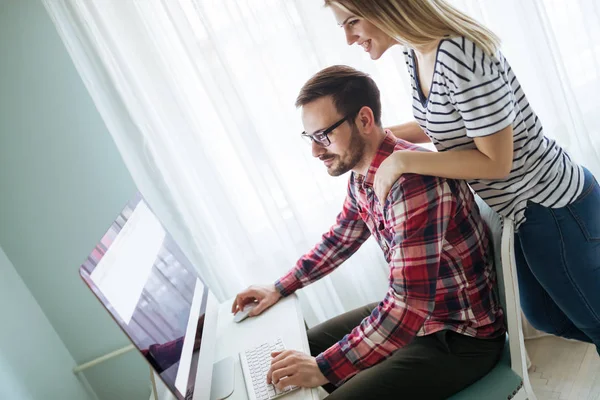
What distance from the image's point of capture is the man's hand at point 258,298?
1650 mm

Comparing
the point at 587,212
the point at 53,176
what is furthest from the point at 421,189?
the point at 53,176

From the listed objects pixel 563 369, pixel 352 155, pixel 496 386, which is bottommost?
pixel 563 369

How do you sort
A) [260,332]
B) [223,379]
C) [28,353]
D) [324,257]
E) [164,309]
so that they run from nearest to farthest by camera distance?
[164,309], [223,379], [260,332], [324,257], [28,353]

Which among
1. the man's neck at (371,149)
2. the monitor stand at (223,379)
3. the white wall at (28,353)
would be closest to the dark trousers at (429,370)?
the monitor stand at (223,379)

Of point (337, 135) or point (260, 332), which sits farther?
point (260, 332)

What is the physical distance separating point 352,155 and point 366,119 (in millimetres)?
100

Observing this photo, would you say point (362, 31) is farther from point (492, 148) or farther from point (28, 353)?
point (28, 353)

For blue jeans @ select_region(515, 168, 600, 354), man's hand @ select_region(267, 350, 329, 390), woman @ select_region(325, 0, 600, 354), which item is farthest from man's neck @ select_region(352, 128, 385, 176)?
man's hand @ select_region(267, 350, 329, 390)

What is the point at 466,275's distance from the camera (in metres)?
1.28

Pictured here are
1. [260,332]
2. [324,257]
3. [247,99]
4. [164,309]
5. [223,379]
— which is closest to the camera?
[164,309]

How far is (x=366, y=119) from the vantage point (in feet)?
4.52

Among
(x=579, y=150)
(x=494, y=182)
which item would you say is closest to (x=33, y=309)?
(x=494, y=182)

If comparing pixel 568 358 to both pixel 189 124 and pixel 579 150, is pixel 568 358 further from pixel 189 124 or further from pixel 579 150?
pixel 189 124

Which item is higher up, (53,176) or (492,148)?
(53,176)
